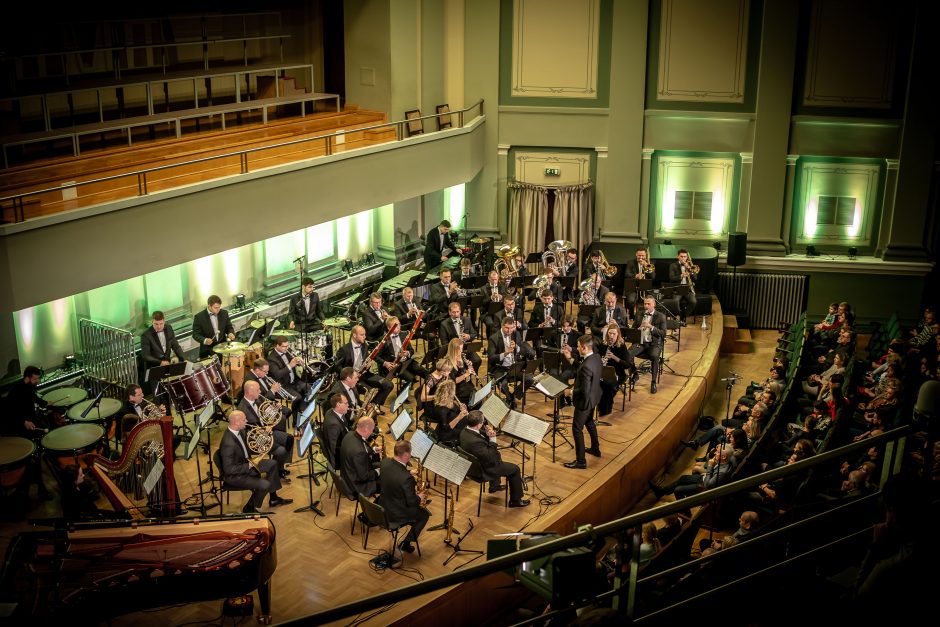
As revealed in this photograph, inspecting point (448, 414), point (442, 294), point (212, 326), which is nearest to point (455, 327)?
point (442, 294)

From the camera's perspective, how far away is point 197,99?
15.1 m

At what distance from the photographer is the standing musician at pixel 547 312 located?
1308 centimetres

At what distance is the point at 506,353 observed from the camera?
1207 cm

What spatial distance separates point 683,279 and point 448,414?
6.66 m

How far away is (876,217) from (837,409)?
7806 millimetres

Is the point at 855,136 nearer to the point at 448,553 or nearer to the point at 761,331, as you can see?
the point at 761,331

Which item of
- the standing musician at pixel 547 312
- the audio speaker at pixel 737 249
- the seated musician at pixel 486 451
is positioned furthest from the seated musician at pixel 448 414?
the audio speaker at pixel 737 249

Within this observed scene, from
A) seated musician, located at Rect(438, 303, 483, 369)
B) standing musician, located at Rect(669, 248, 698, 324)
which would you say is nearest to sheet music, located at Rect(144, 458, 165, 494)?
seated musician, located at Rect(438, 303, 483, 369)

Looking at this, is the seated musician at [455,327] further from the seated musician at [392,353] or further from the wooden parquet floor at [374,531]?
the wooden parquet floor at [374,531]

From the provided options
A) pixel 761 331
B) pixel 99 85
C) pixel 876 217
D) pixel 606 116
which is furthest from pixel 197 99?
pixel 876 217

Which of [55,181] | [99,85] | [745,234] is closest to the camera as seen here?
[55,181]

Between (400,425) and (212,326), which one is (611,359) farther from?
(212,326)

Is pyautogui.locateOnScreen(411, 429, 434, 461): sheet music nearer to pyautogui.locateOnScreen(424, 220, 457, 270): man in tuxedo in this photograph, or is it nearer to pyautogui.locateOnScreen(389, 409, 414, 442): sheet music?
pyautogui.locateOnScreen(389, 409, 414, 442): sheet music

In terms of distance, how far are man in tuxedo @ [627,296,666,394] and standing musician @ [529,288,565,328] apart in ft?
3.69
